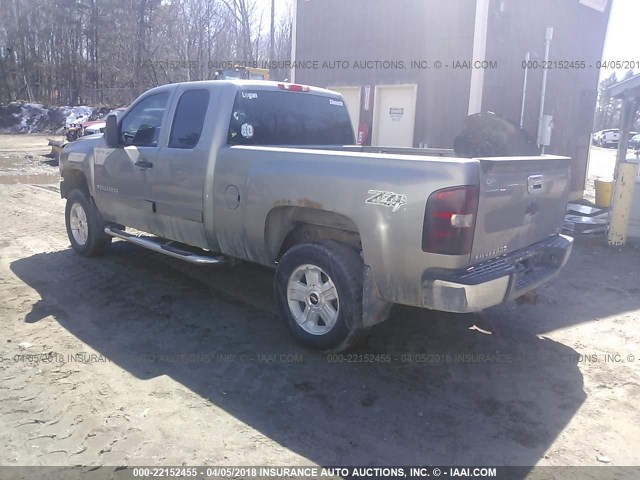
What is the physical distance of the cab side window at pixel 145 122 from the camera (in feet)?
18.0

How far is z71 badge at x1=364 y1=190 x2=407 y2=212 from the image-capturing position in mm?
3436

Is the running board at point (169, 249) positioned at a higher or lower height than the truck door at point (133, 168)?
lower

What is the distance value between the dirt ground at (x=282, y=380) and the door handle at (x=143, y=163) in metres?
1.28

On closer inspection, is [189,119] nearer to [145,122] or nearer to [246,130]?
[246,130]

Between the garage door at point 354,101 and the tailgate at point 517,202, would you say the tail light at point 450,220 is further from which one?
the garage door at point 354,101

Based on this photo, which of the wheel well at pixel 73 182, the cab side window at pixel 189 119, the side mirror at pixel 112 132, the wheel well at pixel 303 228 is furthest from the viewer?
the wheel well at pixel 73 182

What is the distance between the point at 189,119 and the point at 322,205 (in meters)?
1.99

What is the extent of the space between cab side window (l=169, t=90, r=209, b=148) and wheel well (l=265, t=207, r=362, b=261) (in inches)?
47.9

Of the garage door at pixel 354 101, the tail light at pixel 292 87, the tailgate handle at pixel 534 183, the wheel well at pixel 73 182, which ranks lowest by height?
the wheel well at pixel 73 182

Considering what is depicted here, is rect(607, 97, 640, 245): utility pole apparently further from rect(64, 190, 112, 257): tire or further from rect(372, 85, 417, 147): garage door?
rect(64, 190, 112, 257): tire

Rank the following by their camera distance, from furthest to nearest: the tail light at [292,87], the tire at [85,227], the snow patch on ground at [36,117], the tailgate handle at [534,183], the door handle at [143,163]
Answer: the snow patch on ground at [36,117], the tire at [85,227], the door handle at [143,163], the tail light at [292,87], the tailgate handle at [534,183]

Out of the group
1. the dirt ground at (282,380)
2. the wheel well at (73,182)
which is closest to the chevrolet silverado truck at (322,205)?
the dirt ground at (282,380)

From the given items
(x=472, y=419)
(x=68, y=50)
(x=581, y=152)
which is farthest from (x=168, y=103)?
(x=68, y=50)

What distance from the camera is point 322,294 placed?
13.5ft
